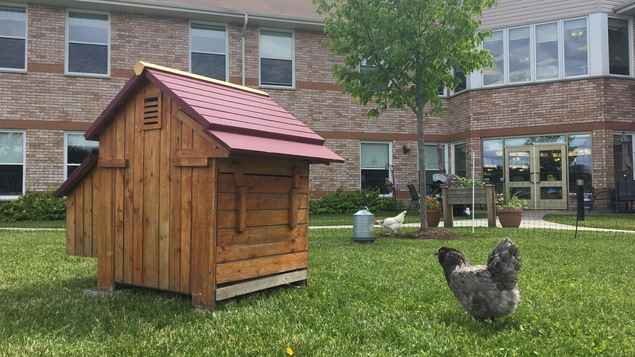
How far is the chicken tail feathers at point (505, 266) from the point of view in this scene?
3.57m

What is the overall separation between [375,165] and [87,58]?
34.2 ft

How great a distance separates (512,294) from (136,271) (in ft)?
11.0

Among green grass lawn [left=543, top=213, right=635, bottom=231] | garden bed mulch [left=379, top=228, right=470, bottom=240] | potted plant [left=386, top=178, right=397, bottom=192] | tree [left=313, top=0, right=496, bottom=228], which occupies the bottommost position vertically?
garden bed mulch [left=379, top=228, right=470, bottom=240]

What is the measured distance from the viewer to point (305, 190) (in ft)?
17.3

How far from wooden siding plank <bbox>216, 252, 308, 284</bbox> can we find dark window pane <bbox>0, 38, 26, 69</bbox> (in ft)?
45.2

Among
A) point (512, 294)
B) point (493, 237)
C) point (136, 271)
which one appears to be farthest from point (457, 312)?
point (493, 237)

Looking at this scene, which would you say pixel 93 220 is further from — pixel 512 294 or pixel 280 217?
pixel 512 294

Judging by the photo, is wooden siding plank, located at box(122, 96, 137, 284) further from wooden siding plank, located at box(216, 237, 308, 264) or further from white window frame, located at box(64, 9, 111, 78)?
white window frame, located at box(64, 9, 111, 78)

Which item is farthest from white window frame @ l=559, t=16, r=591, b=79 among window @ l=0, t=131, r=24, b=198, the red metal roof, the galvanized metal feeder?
window @ l=0, t=131, r=24, b=198

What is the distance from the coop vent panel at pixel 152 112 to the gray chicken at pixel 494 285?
3048 mm

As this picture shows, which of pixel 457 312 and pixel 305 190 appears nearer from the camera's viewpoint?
Answer: pixel 457 312

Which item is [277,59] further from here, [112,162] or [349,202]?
[112,162]

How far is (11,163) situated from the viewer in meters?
14.7

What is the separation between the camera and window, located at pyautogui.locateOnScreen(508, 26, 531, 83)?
17438 millimetres
